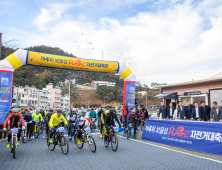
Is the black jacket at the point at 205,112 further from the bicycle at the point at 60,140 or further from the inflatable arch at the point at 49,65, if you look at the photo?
the bicycle at the point at 60,140

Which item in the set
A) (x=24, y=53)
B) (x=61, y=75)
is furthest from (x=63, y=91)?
(x=24, y=53)

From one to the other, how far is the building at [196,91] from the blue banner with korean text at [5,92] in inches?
512

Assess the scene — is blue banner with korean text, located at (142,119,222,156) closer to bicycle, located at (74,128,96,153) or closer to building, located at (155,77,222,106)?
bicycle, located at (74,128,96,153)

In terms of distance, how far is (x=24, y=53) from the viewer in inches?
524

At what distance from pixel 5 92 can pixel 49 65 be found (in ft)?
11.2

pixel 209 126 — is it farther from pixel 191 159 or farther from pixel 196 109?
pixel 196 109

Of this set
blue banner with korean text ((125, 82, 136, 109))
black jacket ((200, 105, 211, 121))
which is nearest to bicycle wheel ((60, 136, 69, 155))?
black jacket ((200, 105, 211, 121))

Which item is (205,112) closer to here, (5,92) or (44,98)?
(5,92)

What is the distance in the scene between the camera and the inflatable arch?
12430 mm

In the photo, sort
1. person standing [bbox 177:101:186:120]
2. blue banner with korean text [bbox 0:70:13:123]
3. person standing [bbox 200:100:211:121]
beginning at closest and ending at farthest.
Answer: person standing [bbox 200:100:211:121] < person standing [bbox 177:101:186:120] < blue banner with korean text [bbox 0:70:13:123]

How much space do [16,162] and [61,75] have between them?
93.2 meters

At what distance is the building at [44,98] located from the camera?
85944mm

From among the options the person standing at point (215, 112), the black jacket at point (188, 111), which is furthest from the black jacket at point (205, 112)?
the black jacket at point (188, 111)

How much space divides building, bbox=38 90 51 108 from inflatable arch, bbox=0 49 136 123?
7530 centimetres
